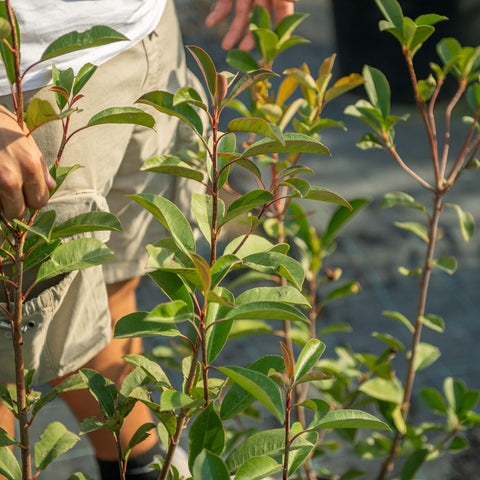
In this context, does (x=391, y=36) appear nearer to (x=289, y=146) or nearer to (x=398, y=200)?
(x=398, y=200)

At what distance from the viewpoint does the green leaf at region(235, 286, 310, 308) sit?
30.2 inches

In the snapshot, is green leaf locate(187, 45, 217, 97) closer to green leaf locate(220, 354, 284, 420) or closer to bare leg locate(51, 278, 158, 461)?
green leaf locate(220, 354, 284, 420)

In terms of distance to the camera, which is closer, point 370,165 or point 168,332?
point 168,332

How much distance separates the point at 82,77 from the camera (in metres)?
0.83

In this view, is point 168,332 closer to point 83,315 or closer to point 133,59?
point 83,315

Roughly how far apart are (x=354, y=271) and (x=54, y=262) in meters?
2.13

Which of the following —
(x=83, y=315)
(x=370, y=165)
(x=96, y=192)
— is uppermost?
(x=96, y=192)

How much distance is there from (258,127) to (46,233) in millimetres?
268

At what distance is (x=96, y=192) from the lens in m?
1.21

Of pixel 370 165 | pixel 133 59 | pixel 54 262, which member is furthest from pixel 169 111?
pixel 370 165

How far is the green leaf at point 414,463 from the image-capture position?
4.39 feet

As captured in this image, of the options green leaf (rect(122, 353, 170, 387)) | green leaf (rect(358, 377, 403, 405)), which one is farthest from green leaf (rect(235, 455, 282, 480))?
green leaf (rect(358, 377, 403, 405))

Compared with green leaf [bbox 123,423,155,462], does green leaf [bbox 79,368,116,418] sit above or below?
above

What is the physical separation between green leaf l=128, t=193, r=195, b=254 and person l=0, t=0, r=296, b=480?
145 mm
